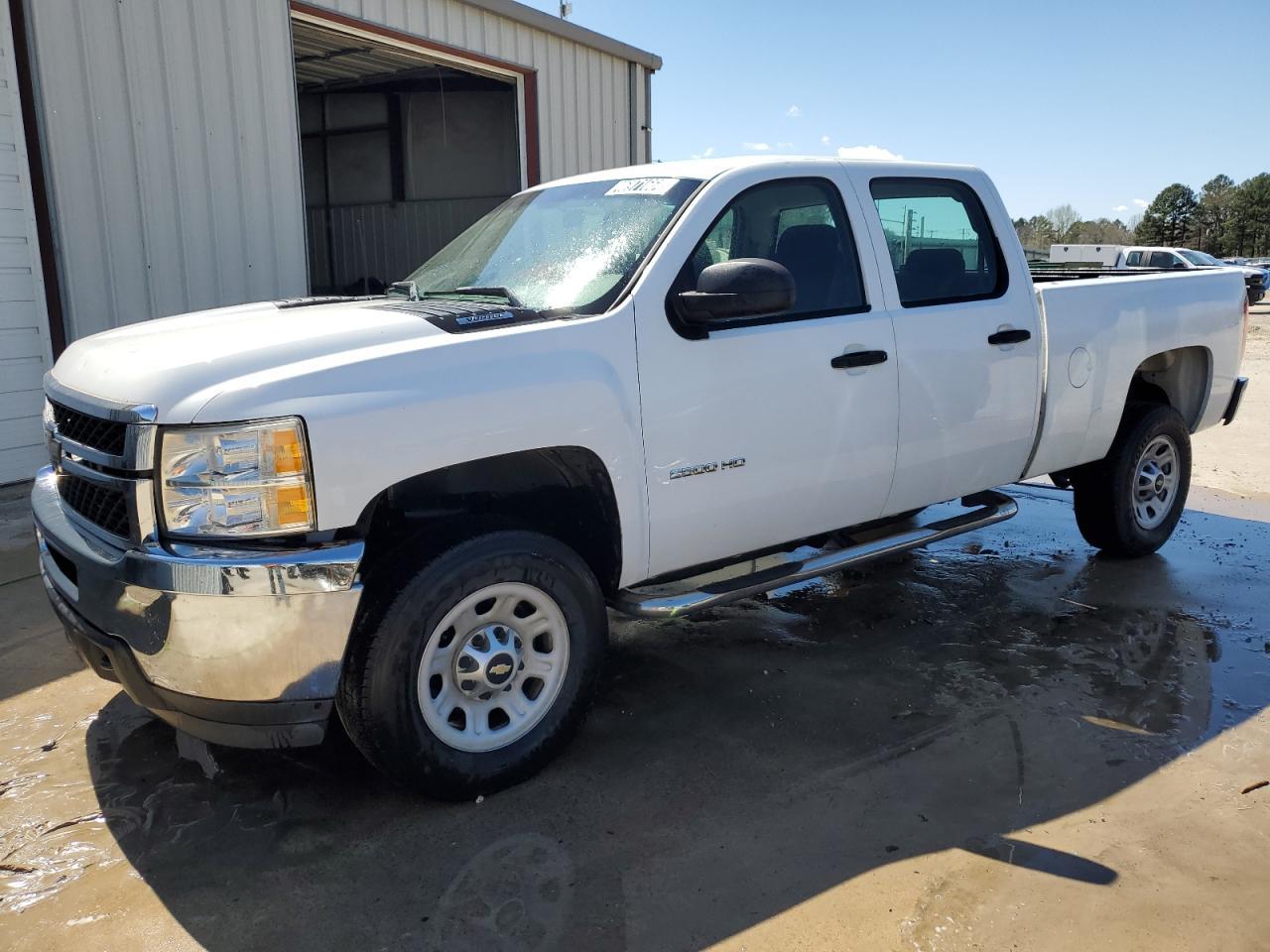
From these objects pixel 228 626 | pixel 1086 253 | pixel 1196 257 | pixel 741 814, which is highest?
pixel 1086 253

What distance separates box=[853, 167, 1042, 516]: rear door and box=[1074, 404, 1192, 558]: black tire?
100 cm

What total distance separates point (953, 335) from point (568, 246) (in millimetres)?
1742

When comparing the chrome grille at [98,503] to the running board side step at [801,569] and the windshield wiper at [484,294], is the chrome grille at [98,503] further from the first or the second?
the running board side step at [801,569]

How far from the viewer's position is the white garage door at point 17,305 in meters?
6.53

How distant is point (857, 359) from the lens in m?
3.95

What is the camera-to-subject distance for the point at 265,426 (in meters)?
2.69

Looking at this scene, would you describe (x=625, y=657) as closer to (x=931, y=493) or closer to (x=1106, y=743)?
(x=931, y=493)

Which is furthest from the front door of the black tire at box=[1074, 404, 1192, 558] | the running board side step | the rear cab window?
Result: the black tire at box=[1074, 404, 1192, 558]

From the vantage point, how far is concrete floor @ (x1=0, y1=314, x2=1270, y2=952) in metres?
2.65

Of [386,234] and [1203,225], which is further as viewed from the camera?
[1203,225]

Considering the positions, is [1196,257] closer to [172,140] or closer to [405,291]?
[172,140]

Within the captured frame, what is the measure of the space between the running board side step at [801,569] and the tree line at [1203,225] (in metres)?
70.1

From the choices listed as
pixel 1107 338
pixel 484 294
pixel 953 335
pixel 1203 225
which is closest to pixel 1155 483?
pixel 1107 338

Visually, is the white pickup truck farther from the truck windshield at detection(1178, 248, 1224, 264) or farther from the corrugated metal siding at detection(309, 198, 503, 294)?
the truck windshield at detection(1178, 248, 1224, 264)
